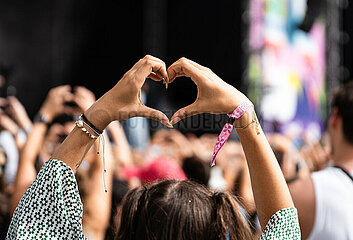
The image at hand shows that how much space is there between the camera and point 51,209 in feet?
3.09

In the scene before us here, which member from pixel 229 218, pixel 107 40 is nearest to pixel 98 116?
pixel 229 218

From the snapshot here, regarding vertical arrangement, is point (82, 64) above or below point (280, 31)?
below

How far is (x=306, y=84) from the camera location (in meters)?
9.52

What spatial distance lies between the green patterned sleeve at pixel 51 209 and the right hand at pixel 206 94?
26cm

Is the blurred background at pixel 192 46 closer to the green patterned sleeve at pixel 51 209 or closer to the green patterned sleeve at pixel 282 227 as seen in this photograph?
the green patterned sleeve at pixel 51 209

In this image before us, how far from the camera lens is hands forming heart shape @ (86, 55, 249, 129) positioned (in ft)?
3.07

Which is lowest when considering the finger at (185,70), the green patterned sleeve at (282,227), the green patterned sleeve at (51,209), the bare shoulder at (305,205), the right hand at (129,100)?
the bare shoulder at (305,205)

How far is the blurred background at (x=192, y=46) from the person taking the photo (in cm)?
728

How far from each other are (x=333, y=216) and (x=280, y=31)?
24.4 feet

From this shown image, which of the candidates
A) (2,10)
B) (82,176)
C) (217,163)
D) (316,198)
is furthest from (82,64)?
(316,198)

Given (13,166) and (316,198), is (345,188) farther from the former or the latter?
(13,166)

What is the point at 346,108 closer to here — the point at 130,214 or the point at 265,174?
the point at 265,174

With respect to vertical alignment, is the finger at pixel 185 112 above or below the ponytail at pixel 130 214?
above

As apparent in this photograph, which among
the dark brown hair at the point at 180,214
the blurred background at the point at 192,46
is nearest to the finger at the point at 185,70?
the dark brown hair at the point at 180,214
